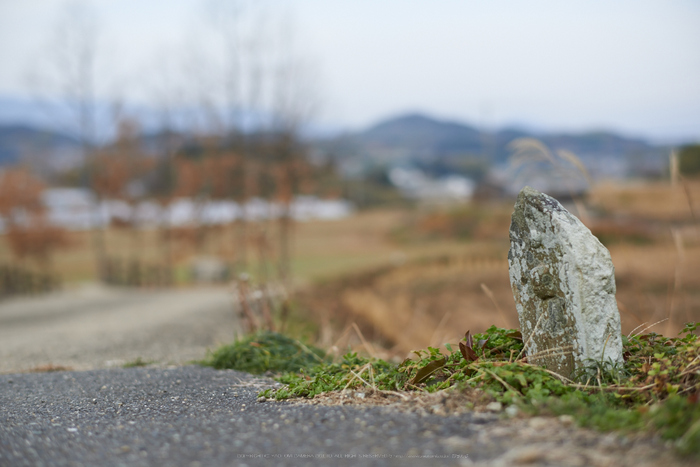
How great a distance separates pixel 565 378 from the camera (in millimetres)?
3037

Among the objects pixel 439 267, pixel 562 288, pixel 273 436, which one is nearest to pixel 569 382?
pixel 562 288

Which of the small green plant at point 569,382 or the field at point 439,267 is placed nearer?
the small green plant at point 569,382

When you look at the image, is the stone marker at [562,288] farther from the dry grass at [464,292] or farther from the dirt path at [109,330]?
the dirt path at [109,330]

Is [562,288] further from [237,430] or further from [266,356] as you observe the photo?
[266,356]

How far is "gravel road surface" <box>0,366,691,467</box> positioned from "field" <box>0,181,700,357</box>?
1.39 metres

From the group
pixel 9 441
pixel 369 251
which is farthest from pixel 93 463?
pixel 369 251

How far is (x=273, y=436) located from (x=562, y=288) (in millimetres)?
1778

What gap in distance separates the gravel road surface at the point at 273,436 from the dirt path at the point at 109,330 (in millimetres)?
2077

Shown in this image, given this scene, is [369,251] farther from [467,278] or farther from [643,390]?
[643,390]

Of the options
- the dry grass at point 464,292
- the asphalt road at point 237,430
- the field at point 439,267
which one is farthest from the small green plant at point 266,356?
the dry grass at point 464,292

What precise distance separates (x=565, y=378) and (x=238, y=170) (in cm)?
1433

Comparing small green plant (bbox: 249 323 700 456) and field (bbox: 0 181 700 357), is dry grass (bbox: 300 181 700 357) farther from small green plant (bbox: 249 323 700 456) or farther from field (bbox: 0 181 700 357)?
small green plant (bbox: 249 323 700 456)

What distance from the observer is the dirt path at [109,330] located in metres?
6.12

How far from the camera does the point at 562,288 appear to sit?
3021mm
